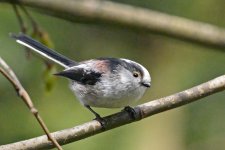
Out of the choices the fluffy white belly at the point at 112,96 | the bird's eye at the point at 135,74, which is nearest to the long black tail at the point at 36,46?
the fluffy white belly at the point at 112,96

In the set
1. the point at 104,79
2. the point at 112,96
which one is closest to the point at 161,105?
the point at 112,96

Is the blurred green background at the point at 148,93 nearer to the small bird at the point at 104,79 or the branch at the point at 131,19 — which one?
the branch at the point at 131,19

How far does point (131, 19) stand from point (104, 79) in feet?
1.61

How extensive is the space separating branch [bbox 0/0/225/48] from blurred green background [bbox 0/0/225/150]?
0.91 metres

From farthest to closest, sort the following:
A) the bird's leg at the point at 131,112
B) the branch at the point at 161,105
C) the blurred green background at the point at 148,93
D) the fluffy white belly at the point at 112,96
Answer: the blurred green background at the point at 148,93 → the fluffy white belly at the point at 112,96 → the bird's leg at the point at 131,112 → the branch at the point at 161,105

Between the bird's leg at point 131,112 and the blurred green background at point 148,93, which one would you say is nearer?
the bird's leg at point 131,112

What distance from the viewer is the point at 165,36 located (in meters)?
3.24

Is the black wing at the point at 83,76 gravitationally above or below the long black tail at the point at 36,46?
below

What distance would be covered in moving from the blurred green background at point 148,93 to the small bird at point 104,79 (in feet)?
3.79

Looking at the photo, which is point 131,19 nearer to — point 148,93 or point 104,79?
point 104,79

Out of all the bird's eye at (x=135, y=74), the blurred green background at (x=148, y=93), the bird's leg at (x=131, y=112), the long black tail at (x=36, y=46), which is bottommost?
the blurred green background at (x=148, y=93)

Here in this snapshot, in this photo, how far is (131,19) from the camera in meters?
3.23

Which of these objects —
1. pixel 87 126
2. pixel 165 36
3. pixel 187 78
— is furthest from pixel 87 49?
pixel 87 126

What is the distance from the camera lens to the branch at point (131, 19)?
3184 mm
